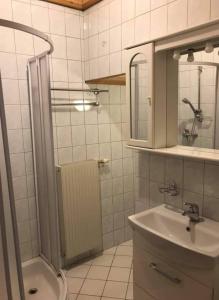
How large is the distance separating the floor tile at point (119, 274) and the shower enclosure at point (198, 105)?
1.38 meters

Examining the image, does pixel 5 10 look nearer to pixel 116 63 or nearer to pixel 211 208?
pixel 116 63

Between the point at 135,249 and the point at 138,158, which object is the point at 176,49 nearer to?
the point at 138,158

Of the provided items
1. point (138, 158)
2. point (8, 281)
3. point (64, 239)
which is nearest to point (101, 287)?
point (64, 239)

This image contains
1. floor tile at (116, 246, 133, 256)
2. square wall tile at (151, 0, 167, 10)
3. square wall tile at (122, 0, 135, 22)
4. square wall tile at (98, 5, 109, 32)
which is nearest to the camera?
square wall tile at (151, 0, 167, 10)

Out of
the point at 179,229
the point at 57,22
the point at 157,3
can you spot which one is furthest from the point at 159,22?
the point at 179,229

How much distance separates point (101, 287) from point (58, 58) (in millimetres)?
2048

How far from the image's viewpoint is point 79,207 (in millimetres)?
2467

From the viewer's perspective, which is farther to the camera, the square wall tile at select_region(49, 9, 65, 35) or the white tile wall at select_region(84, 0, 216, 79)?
the square wall tile at select_region(49, 9, 65, 35)

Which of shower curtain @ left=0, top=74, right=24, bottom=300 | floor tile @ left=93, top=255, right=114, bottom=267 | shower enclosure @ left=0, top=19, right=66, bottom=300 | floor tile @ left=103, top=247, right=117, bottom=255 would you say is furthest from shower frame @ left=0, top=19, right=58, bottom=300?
floor tile @ left=103, top=247, right=117, bottom=255

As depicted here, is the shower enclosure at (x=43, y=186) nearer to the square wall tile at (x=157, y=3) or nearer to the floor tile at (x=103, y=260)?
the floor tile at (x=103, y=260)

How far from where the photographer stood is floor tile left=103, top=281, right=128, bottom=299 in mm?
2111

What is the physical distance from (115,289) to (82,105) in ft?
5.51

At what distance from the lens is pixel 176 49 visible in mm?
1613

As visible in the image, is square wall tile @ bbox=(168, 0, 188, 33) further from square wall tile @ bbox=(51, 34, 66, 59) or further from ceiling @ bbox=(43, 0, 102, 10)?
square wall tile @ bbox=(51, 34, 66, 59)
